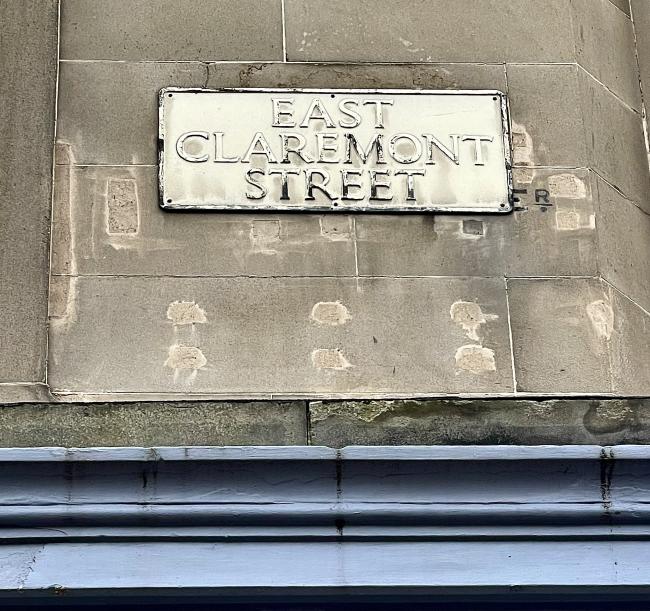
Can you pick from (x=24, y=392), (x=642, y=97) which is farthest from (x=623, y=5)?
(x=24, y=392)

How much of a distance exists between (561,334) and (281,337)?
1.18 metres

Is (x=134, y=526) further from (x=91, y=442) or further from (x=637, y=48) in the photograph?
(x=637, y=48)

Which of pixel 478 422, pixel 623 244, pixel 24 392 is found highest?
pixel 623 244

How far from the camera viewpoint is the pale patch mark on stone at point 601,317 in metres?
5.66

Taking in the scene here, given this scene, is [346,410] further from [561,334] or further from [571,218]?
[571,218]

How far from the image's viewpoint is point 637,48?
6.75 meters

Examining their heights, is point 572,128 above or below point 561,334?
above

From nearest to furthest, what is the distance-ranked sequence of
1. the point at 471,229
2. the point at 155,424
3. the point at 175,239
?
the point at 155,424, the point at 175,239, the point at 471,229

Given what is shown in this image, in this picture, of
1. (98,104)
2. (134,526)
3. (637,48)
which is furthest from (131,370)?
(637,48)

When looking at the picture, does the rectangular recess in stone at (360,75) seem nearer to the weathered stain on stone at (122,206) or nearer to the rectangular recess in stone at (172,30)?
the rectangular recess in stone at (172,30)

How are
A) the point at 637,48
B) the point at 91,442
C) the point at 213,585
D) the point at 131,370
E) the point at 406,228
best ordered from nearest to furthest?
1. the point at 213,585
2. the point at 91,442
3. the point at 131,370
4. the point at 406,228
5. the point at 637,48

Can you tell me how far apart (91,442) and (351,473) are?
3.13 ft

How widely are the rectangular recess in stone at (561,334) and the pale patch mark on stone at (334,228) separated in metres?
0.74

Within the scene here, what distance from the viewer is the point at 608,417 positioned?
499 cm
